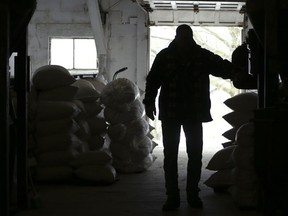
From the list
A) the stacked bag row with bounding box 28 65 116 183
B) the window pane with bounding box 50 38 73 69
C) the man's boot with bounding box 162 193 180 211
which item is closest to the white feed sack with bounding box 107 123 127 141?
the stacked bag row with bounding box 28 65 116 183

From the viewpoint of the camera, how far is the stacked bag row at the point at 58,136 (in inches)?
194

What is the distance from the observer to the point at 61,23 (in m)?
9.38

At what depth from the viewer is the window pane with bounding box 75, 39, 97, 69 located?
940 cm

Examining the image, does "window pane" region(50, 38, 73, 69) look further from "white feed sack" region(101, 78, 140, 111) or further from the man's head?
the man's head

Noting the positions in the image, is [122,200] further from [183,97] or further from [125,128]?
[125,128]

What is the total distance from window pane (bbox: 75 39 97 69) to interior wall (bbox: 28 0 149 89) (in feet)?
0.62

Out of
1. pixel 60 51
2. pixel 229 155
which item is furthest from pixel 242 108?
pixel 60 51

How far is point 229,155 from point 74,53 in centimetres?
555

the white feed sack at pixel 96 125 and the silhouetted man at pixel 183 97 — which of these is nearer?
the silhouetted man at pixel 183 97

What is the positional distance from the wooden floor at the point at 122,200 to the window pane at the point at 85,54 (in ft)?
14.4

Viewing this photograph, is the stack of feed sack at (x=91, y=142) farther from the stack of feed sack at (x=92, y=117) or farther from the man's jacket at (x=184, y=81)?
the man's jacket at (x=184, y=81)

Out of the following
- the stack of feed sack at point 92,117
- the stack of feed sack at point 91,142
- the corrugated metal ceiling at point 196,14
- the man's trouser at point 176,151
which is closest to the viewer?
the man's trouser at point 176,151

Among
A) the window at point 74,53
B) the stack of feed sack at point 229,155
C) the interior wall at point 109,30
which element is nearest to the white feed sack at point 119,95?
the stack of feed sack at point 229,155

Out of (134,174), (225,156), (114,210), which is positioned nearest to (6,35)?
(114,210)
